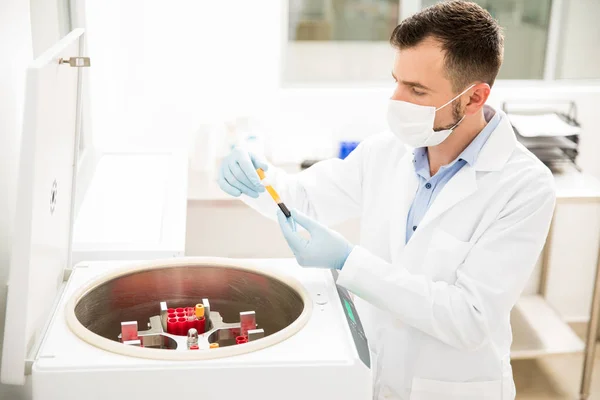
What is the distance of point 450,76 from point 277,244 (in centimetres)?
178

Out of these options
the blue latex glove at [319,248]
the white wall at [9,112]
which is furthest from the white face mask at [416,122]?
the white wall at [9,112]

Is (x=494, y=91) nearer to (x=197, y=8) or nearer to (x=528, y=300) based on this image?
(x=528, y=300)

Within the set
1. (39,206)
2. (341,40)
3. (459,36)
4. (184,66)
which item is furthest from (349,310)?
(341,40)

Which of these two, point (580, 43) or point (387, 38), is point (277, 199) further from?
point (387, 38)

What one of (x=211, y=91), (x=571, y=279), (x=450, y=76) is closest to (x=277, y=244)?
(x=211, y=91)

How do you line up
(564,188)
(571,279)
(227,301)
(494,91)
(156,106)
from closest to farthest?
(227,301) < (564,188) < (156,106) < (494,91) < (571,279)

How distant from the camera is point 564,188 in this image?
105 inches

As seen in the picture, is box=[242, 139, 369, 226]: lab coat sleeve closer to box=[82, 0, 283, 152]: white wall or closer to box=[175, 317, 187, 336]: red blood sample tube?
box=[175, 317, 187, 336]: red blood sample tube

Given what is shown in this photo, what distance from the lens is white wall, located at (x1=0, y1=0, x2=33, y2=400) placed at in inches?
50.9

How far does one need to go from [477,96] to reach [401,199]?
0.28 m

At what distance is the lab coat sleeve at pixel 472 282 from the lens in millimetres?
1379

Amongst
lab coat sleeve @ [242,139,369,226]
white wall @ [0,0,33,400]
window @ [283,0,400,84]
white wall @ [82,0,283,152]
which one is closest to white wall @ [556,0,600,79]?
white wall @ [82,0,283,152]

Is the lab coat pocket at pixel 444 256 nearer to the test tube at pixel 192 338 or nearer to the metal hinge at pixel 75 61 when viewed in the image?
the test tube at pixel 192 338

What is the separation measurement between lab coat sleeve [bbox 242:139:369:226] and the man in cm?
11
